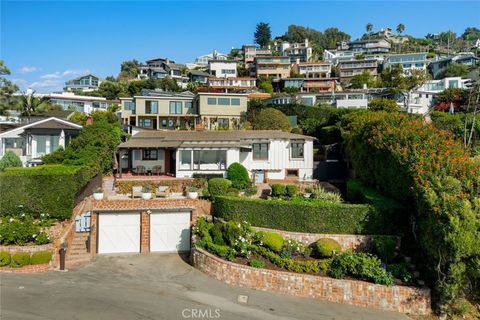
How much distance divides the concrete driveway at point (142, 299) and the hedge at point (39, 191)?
13.8 feet

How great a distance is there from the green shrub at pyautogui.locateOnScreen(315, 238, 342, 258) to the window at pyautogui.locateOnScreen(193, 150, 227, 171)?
11772mm

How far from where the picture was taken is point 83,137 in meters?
26.5

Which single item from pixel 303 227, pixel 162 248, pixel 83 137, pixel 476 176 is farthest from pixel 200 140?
pixel 476 176

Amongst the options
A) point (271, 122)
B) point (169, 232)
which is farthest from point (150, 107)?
point (169, 232)

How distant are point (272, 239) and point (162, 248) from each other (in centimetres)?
665

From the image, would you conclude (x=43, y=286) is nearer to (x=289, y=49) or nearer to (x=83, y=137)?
(x=83, y=137)

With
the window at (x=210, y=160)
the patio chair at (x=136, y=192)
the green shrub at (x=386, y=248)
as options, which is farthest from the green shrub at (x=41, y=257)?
the green shrub at (x=386, y=248)

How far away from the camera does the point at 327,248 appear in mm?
16156

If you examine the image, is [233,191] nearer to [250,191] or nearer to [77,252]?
[250,191]

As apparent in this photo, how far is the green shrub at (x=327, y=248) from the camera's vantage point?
53.0 ft

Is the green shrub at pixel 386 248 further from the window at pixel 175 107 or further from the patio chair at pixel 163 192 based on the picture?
the window at pixel 175 107

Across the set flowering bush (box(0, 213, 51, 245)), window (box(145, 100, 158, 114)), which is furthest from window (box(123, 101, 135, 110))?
flowering bush (box(0, 213, 51, 245))

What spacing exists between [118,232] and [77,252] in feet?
7.33

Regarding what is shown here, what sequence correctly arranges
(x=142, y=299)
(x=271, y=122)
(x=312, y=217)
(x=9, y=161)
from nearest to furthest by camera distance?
1. (x=142, y=299)
2. (x=312, y=217)
3. (x=9, y=161)
4. (x=271, y=122)
